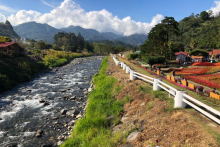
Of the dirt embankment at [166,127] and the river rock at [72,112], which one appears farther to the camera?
the river rock at [72,112]

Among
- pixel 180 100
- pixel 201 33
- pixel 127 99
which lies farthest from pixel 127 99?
pixel 201 33

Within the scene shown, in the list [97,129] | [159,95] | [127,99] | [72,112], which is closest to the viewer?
[97,129]

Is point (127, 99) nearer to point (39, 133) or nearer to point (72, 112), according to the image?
point (72, 112)

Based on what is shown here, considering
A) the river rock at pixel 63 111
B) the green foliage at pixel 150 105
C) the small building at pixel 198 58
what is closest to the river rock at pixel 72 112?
the river rock at pixel 63 111

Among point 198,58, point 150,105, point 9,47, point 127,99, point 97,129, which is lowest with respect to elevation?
point 97,129

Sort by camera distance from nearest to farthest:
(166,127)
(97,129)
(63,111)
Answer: (166,127), (97,129), (63,111)

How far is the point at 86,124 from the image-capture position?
9625 mm

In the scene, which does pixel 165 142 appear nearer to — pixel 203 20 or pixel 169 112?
pixel 169 112

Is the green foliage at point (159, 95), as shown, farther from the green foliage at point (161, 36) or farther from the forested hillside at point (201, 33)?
the forested hillside at point (201, 33)

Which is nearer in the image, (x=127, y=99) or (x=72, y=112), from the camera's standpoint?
(x=127, y=99)

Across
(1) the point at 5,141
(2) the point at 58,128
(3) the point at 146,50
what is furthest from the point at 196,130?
(3) the point at 146,50

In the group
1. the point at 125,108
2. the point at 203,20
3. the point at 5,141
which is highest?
the point at 203,20

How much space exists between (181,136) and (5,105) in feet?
57.1

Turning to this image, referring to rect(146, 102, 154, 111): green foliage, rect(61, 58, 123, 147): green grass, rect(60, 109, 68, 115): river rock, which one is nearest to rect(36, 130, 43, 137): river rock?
rect(61, 58, 123, 147): green grass
